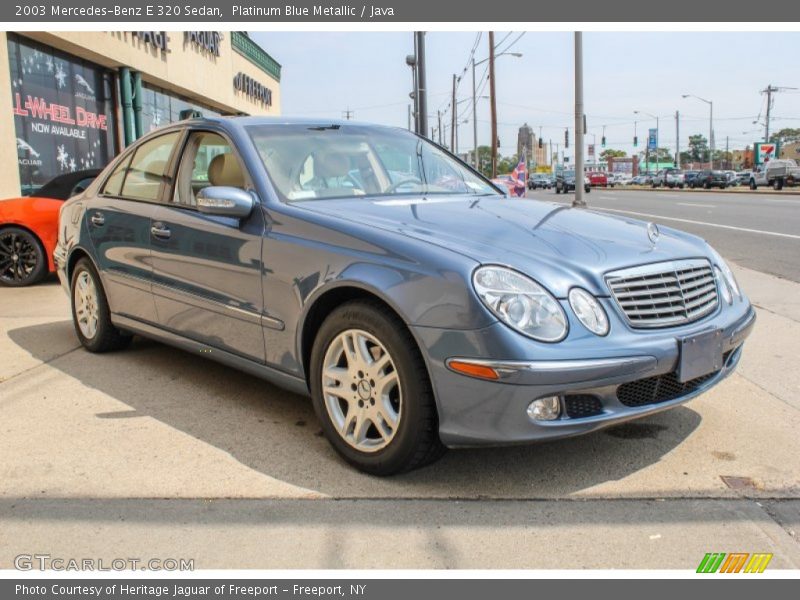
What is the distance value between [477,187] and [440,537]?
Answer: 250cm

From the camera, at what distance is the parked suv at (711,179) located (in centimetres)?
5138

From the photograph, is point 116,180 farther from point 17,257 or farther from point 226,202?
point 17,257

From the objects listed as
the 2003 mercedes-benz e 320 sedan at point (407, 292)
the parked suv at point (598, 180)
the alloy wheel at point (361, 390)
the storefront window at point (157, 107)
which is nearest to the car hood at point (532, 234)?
the 2003 mercedes-benz e 320 sedan at point (407, 292)

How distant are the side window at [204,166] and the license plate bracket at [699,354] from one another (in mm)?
2379

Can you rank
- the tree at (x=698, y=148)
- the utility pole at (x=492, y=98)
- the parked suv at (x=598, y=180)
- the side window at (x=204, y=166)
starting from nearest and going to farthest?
the side window at (x=204, y=166) < the utility pole at (x=492, y=98) < the parked suv at (x=598, y=180) < the tree at (x=698, y=148)

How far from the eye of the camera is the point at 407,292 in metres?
3.06

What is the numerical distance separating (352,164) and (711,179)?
52573mm

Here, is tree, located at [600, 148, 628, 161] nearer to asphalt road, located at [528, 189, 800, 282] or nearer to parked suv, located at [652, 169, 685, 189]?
parked suv, located at [652, 169, 685, 189]

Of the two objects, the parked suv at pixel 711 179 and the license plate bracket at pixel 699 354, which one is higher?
the parked suv at pixel 711 179

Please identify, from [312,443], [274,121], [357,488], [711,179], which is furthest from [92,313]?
[711,179]

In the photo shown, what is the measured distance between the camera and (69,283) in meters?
5.66

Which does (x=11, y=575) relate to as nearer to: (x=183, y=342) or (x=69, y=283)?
(x=183, y=342)

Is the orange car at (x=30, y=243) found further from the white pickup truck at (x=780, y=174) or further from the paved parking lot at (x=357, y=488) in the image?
the white pickup truck at (x=780, y=174)

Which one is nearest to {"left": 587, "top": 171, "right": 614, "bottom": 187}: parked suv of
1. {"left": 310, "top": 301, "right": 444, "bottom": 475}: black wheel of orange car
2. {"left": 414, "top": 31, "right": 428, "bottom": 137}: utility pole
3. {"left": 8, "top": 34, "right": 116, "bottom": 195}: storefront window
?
{"left": 414, "top": 31, "right": 428, "bottom": 137}: utility pole
